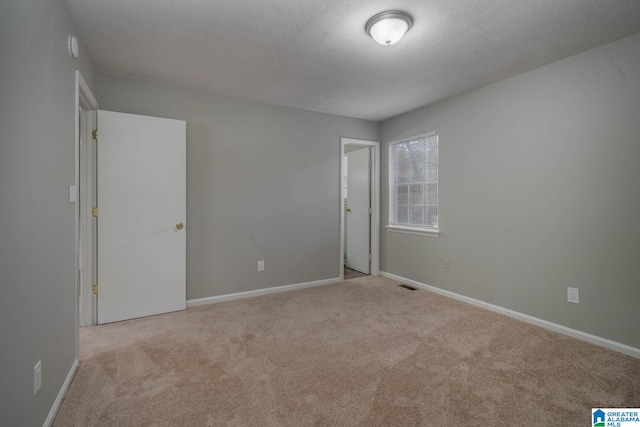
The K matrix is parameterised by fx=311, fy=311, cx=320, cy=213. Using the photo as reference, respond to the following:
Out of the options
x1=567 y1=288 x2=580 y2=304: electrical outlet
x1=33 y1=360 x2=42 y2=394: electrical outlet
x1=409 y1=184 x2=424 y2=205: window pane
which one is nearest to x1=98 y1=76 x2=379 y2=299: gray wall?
x1=409 y1=184 x2=424 y2=205: window pane

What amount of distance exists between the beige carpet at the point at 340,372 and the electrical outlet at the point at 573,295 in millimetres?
341

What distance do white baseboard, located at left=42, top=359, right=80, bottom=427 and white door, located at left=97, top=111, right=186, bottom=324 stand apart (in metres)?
0.95

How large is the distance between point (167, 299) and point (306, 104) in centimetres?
280

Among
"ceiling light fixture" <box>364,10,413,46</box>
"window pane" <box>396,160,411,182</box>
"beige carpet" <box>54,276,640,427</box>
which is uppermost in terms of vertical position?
"ceiling light fixture" <box>364,10,413,46</box>

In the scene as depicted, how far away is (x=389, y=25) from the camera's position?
2.10m

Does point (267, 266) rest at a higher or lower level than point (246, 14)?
lower

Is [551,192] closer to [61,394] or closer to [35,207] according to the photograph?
[35,207]

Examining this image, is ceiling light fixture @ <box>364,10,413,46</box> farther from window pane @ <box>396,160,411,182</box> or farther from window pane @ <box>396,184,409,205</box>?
window pane @ <box>396,184,409,205</box>

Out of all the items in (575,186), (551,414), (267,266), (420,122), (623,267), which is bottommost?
(551,414)

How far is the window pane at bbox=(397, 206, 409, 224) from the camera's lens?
4492 millimetres

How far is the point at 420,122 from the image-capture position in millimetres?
4125

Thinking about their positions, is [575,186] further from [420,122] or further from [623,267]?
[420,122]

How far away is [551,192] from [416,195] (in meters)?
1.67

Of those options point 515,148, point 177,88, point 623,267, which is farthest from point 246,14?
point 623,267
